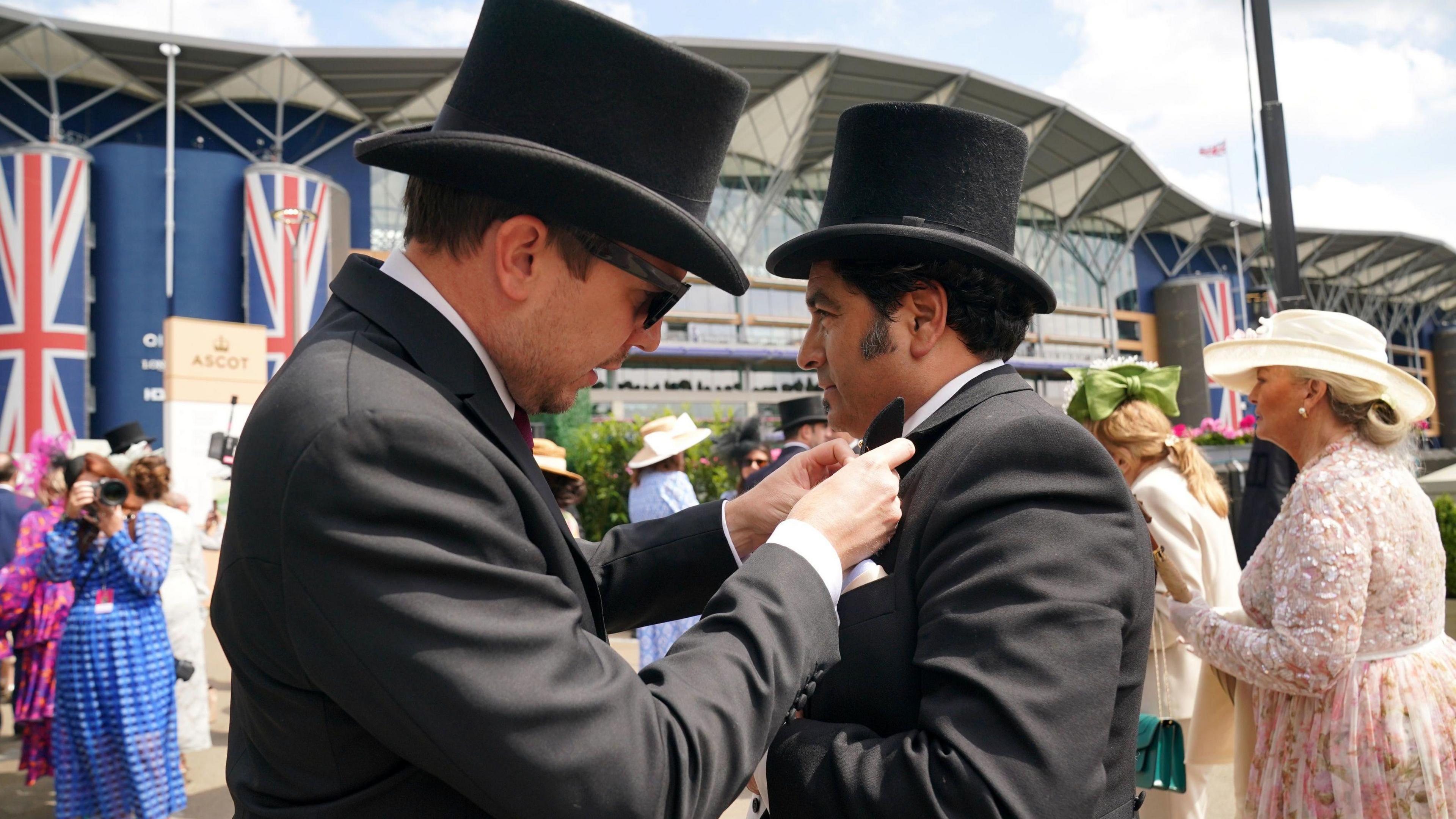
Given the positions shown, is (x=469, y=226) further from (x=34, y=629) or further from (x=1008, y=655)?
(x=34, y=629)

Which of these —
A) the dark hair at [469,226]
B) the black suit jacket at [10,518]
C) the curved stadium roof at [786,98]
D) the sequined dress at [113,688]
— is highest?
the curved stadium roof at [786,98]

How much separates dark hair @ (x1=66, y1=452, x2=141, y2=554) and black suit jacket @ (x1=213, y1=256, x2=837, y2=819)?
466 cm

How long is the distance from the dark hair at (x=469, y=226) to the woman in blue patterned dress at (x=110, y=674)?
4.77 metres

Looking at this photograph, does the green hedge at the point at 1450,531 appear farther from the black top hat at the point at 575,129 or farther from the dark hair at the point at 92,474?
the dark hair at the point at 92,474

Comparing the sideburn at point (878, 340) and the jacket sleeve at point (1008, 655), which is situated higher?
the sideburn at point (878, 340)

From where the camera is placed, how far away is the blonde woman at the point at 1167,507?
12.3 ft

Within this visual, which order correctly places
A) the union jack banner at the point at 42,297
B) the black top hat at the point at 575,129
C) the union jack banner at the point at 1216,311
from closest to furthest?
the black top hat at the point at 575,129
the union jack banner at the point at 42,297
the union jack banner at the point at 1216,311

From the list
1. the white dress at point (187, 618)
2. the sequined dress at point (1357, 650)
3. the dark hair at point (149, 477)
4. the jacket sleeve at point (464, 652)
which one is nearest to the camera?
the jacket sleeve at point (464, 652)

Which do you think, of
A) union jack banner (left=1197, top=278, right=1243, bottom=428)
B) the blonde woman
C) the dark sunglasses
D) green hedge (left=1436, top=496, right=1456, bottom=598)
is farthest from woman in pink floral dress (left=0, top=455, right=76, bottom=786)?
union jack banner (left=1197, top=278, right=1243, bottom=428)

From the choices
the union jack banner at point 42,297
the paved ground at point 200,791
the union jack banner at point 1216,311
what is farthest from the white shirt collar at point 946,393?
the union jack banner at point 1216,311

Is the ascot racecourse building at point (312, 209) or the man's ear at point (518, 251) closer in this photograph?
the man's ear at point (518, 251)

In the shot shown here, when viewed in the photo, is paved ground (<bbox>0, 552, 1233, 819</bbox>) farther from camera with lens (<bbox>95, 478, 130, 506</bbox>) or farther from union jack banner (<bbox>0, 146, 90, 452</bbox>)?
union jack banner (<bbox>0, 146, 90, 452</bbox>)

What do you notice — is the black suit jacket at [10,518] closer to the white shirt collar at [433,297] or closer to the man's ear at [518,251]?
the white shirt collar at [433,297]

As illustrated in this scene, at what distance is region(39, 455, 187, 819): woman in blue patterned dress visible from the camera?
4.94 m
